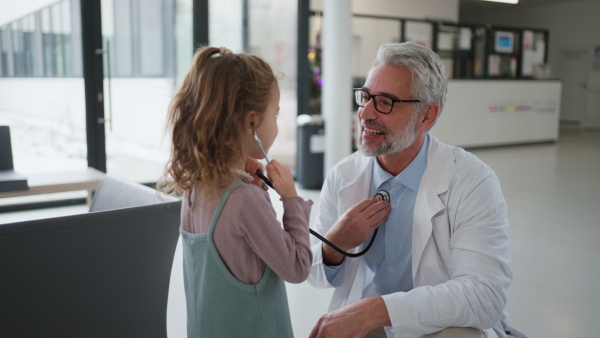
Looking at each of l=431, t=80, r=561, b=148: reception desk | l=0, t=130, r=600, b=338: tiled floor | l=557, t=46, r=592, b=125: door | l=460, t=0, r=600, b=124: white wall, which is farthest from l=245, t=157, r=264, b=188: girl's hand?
l=557, t=46, r=592, b=125: door

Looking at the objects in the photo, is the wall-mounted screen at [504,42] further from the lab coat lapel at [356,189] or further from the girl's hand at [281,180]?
the girl's hand at [281,180]

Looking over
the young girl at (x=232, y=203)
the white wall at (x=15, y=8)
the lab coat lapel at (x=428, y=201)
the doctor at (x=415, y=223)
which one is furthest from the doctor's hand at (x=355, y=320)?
the white wall at (x=15, y=8)

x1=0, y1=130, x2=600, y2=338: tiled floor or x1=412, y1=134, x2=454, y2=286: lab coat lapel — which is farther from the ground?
x1=412, y1=134, x2=454, y2=286: lab coat lapel

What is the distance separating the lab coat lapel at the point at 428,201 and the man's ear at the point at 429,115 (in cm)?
13

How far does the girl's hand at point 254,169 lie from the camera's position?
1.32 metres

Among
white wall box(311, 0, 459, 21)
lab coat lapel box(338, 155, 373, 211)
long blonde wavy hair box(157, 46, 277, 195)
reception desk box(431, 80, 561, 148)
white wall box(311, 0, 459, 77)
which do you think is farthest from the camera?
white wall box(311, 0, 459, 21)

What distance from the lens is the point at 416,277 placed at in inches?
64.3

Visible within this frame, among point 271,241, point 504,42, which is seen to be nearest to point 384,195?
point 271,241

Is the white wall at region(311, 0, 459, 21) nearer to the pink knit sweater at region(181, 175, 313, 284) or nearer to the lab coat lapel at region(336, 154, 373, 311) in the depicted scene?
the lab coat lapel at region(336, 154, 373, 311)

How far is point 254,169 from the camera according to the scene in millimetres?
1326

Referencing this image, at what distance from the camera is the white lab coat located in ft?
4.65

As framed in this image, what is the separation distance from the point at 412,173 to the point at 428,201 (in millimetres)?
137

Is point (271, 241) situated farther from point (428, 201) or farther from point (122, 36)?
point (122, 36)

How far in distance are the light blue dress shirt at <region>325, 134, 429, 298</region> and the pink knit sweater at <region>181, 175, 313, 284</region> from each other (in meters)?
0.52
